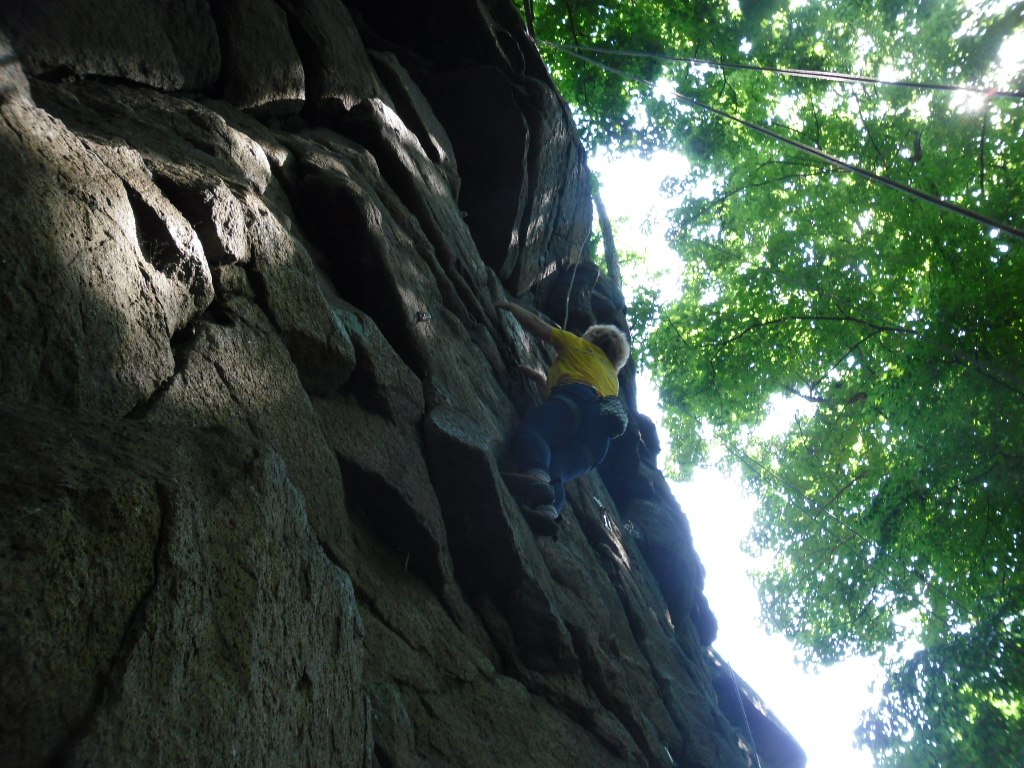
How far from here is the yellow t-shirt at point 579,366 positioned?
6.95 metres

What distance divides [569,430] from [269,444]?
3684 mm

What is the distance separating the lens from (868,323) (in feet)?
41.9

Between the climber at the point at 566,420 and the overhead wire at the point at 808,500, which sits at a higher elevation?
the overhead wire at the point at 808,500

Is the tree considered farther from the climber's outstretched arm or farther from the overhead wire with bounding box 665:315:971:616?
the climber's outstretched arm

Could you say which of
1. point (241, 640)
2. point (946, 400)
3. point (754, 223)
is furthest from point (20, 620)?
point (754, 223)

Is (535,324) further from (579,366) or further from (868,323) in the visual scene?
(868,323)

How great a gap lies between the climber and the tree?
482 cm

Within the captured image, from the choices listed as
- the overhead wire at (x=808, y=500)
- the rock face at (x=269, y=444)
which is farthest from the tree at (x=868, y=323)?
the rock face at (x=269, y=444)

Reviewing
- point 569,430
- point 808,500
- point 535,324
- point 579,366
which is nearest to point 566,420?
point 569,430

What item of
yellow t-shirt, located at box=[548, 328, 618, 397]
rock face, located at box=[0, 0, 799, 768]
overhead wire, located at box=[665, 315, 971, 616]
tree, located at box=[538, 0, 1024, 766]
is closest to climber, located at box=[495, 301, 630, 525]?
yellow t-shirt, located at box=[548, 328, 618, 397]

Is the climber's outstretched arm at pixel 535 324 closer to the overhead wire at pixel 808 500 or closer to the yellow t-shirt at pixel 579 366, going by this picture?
the yellow t-shirt at pixel 579 366

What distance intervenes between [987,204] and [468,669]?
1004cm

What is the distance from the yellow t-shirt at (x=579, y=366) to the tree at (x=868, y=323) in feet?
15.9

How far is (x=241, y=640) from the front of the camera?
230 centimetres
